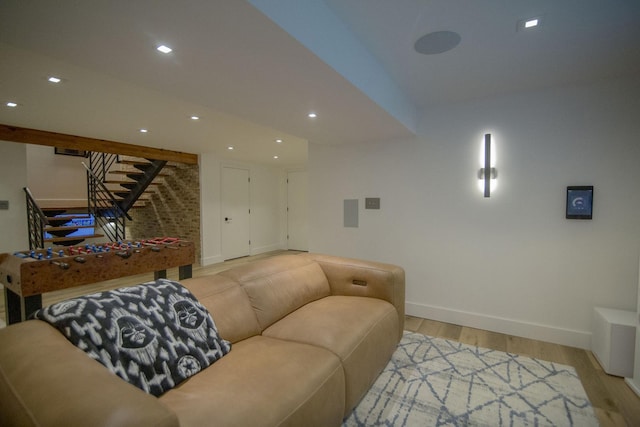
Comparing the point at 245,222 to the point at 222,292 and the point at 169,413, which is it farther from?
the point at 169,413

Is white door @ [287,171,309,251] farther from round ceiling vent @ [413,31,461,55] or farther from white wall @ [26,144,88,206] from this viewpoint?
round ceiling vent @ [413,31,461,55]

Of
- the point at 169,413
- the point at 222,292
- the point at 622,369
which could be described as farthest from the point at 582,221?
the point at 169,413

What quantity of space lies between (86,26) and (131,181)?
6.38 meters

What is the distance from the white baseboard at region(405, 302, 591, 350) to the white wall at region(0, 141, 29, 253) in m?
5.83

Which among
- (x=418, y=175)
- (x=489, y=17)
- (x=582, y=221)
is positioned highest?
(x=489, y=17)

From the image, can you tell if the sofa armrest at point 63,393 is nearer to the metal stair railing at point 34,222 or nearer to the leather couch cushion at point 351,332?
the leather couch cushion at point 351,332

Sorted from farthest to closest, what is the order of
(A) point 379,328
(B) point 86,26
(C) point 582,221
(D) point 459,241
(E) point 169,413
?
1. (D) point 459,241
2. (C) point 582,221
3. (A) point 379,328
4. (B) point 86,26
5. (E) point 169,413

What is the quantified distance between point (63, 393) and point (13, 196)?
5436 millimetres

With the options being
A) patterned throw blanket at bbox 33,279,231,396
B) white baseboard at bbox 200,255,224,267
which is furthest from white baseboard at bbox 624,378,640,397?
white baseboard at bbox 200,255,224,267

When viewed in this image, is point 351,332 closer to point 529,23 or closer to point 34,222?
point 529,23

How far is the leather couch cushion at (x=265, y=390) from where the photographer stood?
1.10m

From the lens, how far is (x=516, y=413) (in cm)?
182

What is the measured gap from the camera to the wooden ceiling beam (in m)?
3.92

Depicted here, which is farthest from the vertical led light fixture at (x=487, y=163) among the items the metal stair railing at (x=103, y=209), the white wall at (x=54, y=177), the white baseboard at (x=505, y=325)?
the white wall at (x=54, y=177)
